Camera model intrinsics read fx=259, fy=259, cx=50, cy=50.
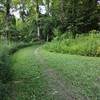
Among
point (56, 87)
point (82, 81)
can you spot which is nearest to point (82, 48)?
point (82, 81)

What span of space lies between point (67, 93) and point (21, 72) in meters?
3.66

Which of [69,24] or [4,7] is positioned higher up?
[4,7]

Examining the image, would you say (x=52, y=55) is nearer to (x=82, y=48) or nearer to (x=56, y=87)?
(x=82, y=48)

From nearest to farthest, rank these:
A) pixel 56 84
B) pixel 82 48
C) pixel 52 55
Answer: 1. pixel 56 84
2. pixel 82 48
3. pixel 52 55

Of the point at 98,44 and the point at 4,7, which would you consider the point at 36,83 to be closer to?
the point at 98,44

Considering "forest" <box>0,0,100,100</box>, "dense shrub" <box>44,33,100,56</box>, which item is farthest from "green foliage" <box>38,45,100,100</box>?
"dense shrub" <box>44,33,100,56</box>

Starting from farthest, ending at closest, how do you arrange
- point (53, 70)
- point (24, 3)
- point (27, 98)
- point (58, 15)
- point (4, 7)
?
point (24, 3), point (58, 15), point (4, 7), point (53, 70), point (27, 98)

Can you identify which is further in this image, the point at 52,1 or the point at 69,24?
the point at 52,1

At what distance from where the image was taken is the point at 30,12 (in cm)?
3972

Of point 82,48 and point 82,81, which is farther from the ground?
point 82,81

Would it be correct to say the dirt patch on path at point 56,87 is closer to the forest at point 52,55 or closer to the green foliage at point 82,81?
the forest at point 52,55

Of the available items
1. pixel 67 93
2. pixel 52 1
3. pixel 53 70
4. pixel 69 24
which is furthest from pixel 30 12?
pixel 67 93

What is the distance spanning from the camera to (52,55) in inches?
656

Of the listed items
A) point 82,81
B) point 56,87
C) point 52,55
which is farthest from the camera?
point 52,55
